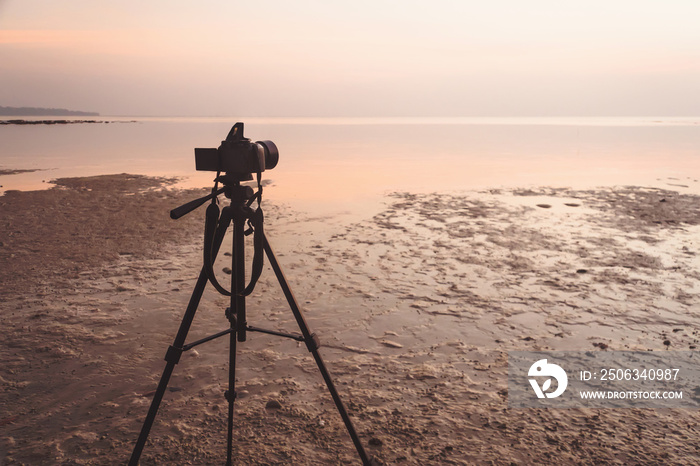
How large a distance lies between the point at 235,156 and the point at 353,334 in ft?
8.40

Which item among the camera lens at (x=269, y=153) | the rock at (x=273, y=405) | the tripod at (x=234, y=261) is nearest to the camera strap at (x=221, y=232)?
the tripod at (x=234, y=261)

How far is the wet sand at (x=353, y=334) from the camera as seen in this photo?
9.76ft

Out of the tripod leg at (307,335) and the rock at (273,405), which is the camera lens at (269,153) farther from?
the rock at (273,405)

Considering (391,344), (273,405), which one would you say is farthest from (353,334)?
(273,405)

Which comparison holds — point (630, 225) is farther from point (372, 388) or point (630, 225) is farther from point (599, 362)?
point (372, 388)

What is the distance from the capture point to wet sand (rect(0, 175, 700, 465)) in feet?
9.76

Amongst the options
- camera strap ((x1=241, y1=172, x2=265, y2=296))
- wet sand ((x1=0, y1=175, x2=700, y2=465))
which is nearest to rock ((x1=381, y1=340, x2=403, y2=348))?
wet sand ((x1=0, y1=175, x2=700, y2=465))

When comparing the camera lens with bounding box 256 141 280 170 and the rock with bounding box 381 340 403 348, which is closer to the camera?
the camera lens with bounding box 256 141 280 170

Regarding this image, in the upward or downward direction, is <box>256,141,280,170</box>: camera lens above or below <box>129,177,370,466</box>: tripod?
above

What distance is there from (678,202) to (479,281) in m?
7.05

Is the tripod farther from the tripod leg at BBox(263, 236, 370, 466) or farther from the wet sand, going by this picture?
the wet sand

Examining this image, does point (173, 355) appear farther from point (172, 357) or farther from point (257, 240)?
point (257, 240)

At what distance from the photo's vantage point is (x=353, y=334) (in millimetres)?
4418

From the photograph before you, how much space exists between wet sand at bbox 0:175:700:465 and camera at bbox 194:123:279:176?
5.56ft
